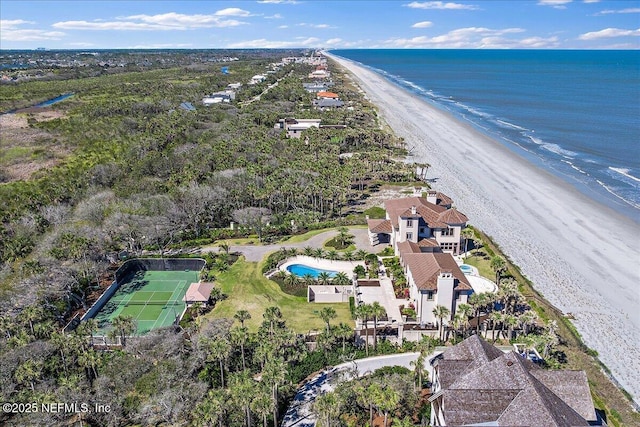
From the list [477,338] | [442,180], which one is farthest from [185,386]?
[442,180]

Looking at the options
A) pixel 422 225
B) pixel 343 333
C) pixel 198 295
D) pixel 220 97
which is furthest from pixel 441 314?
pixel 220 97

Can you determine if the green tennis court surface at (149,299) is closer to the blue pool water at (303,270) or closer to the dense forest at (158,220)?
the dense forest at (158,220)

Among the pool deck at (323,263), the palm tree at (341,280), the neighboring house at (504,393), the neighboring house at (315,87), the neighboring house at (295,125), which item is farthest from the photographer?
the neighboring house at (315,87)

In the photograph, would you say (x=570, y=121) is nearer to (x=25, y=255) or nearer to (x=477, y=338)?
(x=477, y=338)

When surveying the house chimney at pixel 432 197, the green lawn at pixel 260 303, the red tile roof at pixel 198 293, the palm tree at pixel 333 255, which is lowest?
the green lawn at pixel 260 303

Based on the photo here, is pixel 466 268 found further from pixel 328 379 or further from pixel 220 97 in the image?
pixel 220 97

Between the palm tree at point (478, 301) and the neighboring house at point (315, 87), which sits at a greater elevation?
the neighboring house at point (315, 87)

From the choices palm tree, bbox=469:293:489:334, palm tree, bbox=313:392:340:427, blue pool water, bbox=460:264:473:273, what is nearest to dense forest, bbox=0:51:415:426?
palm tree, bbox=313:392:340:427

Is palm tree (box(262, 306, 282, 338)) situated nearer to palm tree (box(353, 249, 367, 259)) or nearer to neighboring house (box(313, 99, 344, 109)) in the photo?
palm tree (box(353, 249, 367, 259))

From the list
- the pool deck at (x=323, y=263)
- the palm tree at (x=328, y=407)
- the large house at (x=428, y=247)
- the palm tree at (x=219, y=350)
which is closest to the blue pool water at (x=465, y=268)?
the large house at (x=428, y=247)
